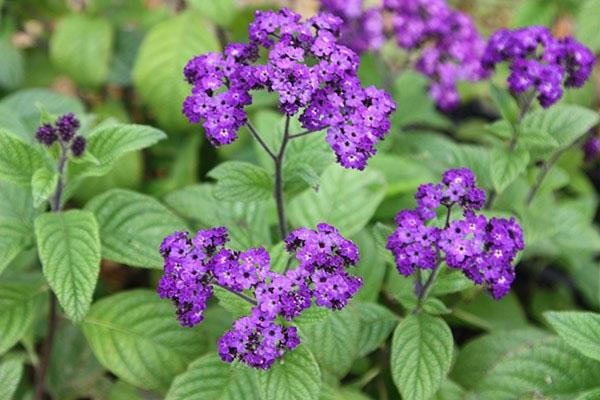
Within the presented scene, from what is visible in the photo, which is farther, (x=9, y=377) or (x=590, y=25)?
(x=590, y=25)

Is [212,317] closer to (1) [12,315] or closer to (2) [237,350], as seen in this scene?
(1) [12,315]

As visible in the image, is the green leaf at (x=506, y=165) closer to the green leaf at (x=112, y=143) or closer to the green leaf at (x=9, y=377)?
the green leaf at (x=112, y=143)

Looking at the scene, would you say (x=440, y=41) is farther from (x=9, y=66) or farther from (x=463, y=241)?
(x=9, y=66)

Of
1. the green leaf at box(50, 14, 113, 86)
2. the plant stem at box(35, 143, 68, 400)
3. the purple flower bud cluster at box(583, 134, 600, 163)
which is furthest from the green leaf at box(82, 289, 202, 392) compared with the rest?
the purple flower bud cluster at box(583, 134, 600, 163)

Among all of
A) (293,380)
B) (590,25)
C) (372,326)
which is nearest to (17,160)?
(293,380)

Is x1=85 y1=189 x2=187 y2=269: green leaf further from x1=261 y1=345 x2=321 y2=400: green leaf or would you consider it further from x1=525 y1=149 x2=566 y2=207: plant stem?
x1=525 y1=149 x2=566 y2=207: plant stem
